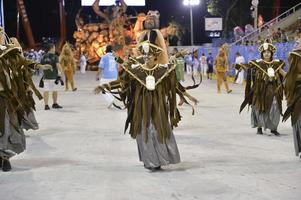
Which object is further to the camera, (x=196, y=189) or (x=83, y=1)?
(x=83, y=1)

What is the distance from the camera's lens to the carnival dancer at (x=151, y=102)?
7711 mm

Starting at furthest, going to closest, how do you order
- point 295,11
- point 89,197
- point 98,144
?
1. point 295,11
2. point 98,144
3. point 89,197

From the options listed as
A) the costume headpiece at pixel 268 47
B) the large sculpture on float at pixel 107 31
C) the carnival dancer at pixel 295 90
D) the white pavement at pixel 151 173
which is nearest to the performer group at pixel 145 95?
the carnival dancer at pixel 295 90

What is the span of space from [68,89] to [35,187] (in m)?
17.0

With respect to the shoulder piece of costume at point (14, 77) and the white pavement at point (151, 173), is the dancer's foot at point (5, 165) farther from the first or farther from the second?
the shoulder piece of costume at point (14, 77)

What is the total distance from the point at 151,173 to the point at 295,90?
90.8 inches

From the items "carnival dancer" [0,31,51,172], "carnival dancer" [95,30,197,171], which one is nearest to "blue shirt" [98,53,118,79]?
"carnival dancer" [0,31,51,172]

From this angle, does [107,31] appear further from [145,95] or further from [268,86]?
[145,95]

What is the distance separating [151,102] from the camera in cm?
780

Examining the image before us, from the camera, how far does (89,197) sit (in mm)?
6504

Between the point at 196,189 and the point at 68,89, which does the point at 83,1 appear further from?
the point at 196,189

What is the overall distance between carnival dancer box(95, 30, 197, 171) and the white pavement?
28 centimetres

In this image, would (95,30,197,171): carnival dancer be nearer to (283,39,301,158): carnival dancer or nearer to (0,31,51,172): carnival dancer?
(0,31,51,172): carnival dancer

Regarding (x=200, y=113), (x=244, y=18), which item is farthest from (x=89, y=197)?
(x=244, y=18)
